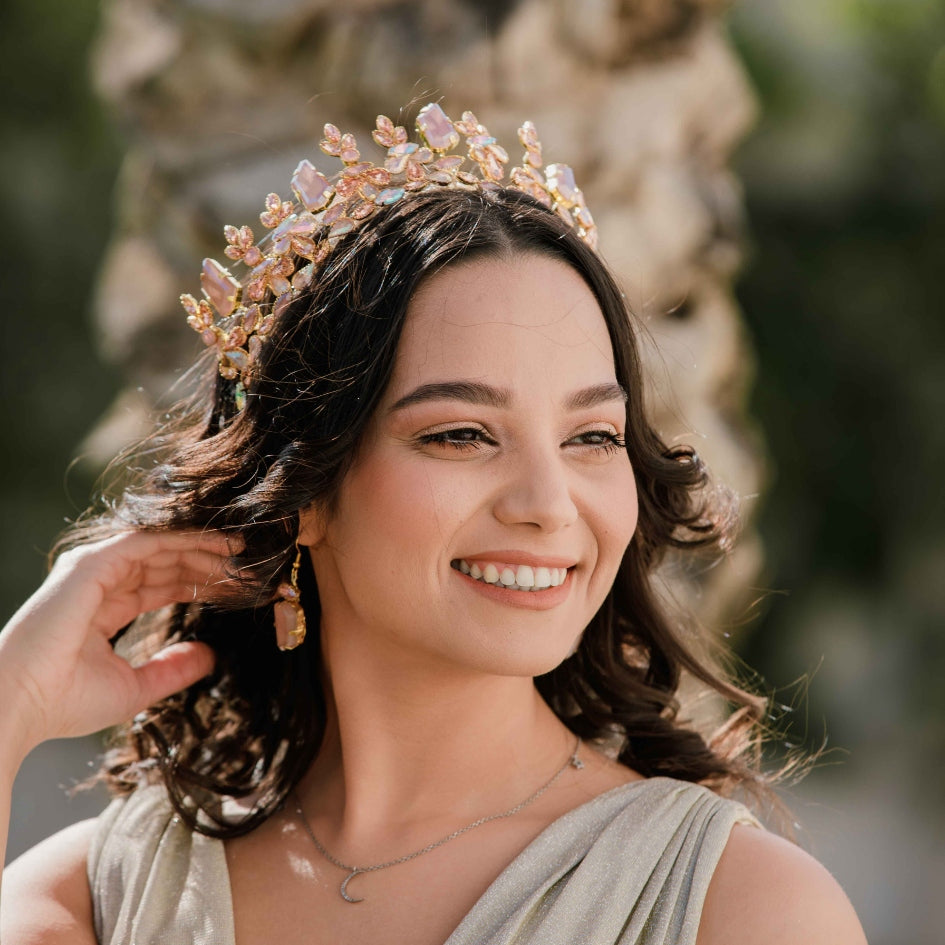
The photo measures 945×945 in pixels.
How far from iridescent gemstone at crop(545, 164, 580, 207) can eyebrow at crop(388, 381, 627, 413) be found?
495mm

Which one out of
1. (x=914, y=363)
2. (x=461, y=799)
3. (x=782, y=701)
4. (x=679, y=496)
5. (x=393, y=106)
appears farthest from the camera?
(x=782, y=701)

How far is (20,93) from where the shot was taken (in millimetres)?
6562

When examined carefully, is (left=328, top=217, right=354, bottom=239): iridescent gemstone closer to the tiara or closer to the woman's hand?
the tiara

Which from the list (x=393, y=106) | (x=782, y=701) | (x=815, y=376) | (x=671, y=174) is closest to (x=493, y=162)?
(x=393, y=106)

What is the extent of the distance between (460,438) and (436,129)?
633 millimetres

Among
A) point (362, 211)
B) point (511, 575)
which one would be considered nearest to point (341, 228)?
point (362, 211)

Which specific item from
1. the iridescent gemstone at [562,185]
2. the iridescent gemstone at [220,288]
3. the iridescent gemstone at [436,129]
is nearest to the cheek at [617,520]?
the iridescent gemstone at [562,185]

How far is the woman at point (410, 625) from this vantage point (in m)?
2.21

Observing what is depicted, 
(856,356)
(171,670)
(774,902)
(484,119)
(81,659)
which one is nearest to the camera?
(774,902)

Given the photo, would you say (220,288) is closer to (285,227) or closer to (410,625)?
(285,227)

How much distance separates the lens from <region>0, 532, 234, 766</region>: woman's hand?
2.48 m

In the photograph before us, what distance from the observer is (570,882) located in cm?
221

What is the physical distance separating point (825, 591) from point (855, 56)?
93.8 inches

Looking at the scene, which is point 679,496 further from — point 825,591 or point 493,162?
point 825,591
